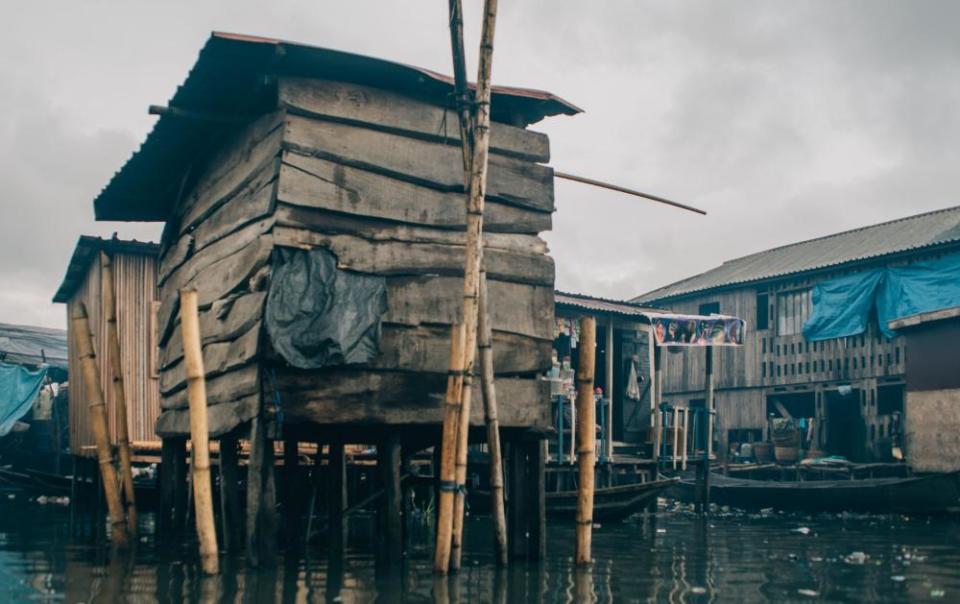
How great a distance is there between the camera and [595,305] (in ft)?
62.3

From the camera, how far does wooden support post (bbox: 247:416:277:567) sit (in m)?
8.16

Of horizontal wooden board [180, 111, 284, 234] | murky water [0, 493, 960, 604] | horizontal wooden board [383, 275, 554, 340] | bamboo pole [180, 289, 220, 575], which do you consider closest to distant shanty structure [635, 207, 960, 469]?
murky water [0, 493, 960, 604]

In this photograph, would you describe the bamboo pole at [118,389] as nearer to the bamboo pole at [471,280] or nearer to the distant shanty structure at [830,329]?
the bamboo pole at [471,280]

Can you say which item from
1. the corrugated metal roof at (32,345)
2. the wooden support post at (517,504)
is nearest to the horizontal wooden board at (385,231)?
the wooden support post at (517,504)

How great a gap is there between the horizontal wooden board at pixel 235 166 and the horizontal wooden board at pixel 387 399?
194 centimetres

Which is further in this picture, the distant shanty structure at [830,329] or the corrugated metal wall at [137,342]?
the distant shanty structure at [830,329]

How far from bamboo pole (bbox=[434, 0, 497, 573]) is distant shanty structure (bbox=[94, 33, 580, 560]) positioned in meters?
0.79

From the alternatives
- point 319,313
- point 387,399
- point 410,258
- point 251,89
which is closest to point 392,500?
point 387,399

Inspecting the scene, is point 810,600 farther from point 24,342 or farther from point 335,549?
point 24,342

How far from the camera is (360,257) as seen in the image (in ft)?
28.6

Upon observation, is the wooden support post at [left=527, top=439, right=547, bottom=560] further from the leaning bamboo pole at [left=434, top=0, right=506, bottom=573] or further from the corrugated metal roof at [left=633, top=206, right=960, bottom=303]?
the corrugated metal roof at [left=633, top=206, right=960, bottom=303]

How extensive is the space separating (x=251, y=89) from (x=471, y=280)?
2.86m

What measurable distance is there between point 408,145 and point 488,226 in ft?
3.33

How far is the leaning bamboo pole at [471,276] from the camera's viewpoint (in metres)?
7.71
